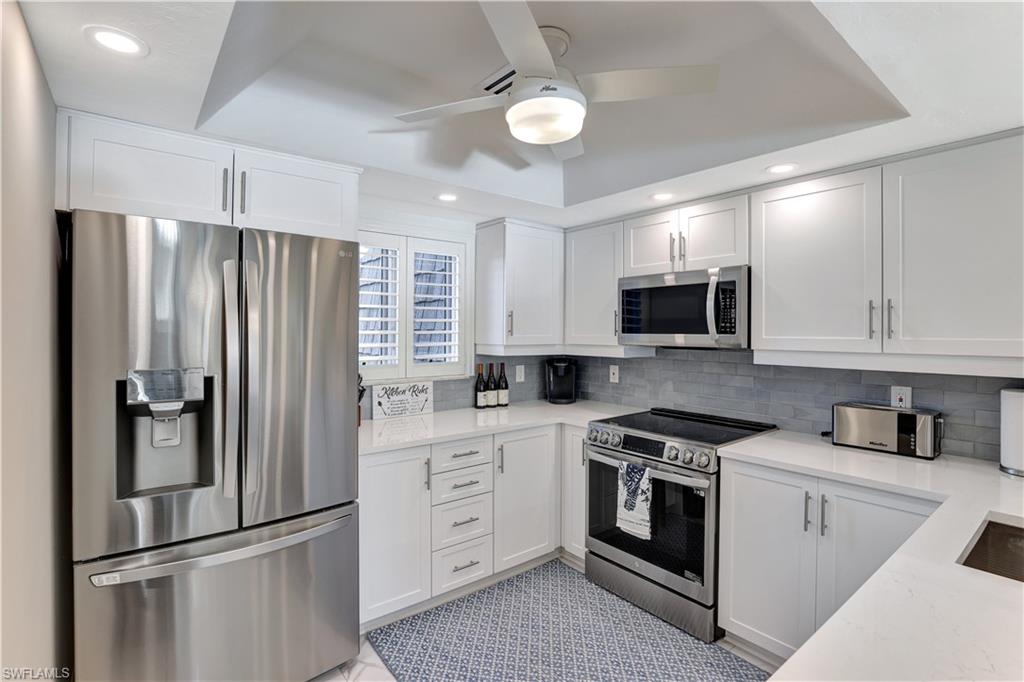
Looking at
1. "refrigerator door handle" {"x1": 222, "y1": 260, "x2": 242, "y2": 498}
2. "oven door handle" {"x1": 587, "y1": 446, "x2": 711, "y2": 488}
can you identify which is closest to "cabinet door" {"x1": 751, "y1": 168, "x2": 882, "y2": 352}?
"oven door handle" {"x1": 587, "y1": 446, "x2": 711, "y2": 488}

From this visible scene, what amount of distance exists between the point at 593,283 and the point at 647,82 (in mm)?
1861

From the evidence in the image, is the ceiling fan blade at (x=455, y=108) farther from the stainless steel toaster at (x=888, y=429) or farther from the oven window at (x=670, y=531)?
the stainless steel toaster at (x=888, y=429)

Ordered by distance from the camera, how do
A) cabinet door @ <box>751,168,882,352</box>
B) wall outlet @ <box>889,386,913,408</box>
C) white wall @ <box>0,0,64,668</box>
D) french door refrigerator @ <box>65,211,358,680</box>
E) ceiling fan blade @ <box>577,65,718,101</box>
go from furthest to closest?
1. wall outlet @ <box>889,386,913,408</box>
2. cabinet door @ <box>751,168,882,352</box>
3. french door refrigerator @ <box>65,211,358,680</box>
4. ceiling fan blade @ <box>577,65,718,101</box>
5. white wall @ <box>0,0,64,668</box>

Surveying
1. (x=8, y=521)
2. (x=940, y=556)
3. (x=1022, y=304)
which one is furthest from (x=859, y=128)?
(x=8, y=521)

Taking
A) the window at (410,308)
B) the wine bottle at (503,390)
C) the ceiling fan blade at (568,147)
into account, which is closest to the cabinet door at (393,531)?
the window at (410,308)

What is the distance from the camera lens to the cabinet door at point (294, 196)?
6.40 feet

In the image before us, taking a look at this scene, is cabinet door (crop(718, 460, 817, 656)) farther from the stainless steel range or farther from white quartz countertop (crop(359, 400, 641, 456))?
white quartz countertop (crop(359, 400, 641, 456))

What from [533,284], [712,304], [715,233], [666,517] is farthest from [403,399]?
[715,233]

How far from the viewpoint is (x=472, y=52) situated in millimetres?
1874

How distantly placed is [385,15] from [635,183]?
136 centimetres

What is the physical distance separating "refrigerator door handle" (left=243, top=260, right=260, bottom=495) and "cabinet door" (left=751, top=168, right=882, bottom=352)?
2.23 m

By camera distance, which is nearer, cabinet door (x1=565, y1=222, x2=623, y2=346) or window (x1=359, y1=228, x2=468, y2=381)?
window (x1=359, y1=228, x2=468, y2=381)

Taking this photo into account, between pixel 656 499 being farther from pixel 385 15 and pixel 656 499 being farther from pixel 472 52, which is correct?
pixel 385 15

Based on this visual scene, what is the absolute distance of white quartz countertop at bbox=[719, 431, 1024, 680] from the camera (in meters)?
0.83
